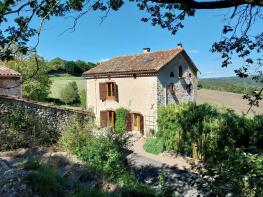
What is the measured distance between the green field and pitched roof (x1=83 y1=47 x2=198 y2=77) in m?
16.1

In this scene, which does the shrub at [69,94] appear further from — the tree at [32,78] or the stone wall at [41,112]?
the stone wall at [41,112]

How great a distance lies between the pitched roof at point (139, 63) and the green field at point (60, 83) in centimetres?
1610

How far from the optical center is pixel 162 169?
16.2 m

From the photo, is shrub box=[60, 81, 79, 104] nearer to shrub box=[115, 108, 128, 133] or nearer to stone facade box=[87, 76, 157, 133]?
stone facade box=[87, 76, 157, 133]

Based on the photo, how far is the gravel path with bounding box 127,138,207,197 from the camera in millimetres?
13516

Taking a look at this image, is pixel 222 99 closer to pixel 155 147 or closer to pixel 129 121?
pixel 129 121

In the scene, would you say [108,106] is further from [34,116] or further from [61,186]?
[61,186]

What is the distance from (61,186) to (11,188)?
1.27 metres

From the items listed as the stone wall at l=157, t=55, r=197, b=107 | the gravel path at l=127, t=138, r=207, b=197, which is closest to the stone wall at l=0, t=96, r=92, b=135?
the gravel path at l=127, t=138, r=207, b=197

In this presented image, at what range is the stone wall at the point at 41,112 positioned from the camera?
15.0m

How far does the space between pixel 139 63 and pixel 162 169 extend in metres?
13.0

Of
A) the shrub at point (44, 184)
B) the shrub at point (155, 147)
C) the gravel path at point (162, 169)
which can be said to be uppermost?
the shrub at point (44, 184)

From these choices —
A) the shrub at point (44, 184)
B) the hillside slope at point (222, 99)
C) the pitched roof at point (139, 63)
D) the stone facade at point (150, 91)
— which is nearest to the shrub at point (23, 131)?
the shrub at point (44, 184)

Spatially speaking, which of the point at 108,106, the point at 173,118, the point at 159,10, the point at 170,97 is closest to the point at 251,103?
the point at 159,10
